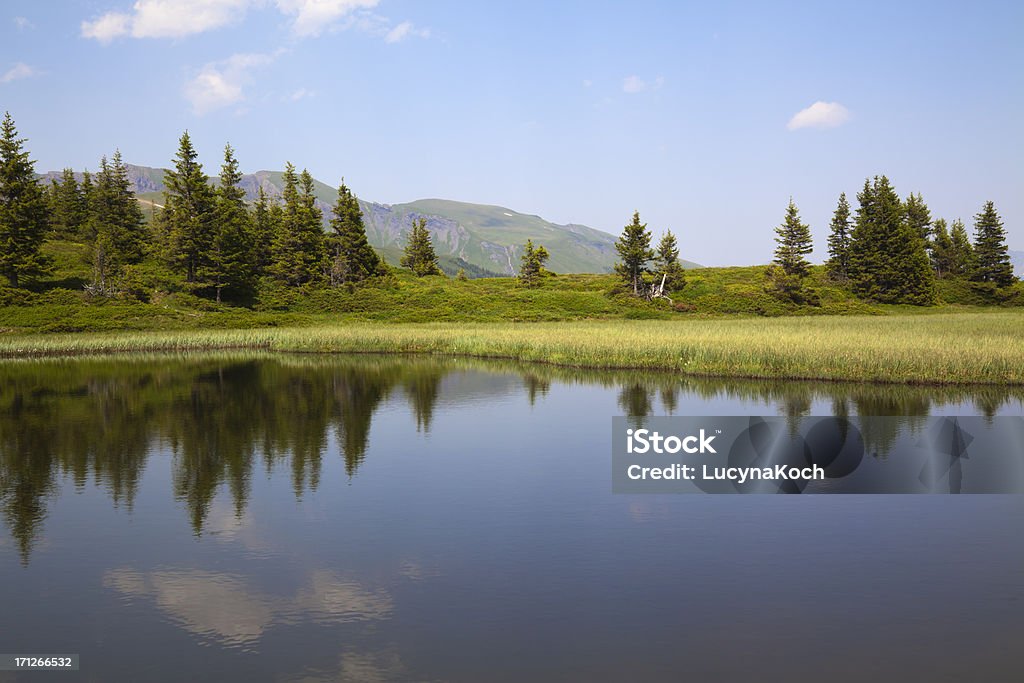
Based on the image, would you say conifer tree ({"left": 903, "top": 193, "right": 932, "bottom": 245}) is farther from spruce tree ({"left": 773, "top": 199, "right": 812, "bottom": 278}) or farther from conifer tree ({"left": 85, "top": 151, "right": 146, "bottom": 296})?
conifer tree ({"left": 85, "top": 151, "right": 146, "bottom": 296})

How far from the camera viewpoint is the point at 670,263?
108 meters

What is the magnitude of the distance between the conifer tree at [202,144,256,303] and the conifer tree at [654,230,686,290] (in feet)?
174

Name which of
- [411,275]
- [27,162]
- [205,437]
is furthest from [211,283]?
[205,437]

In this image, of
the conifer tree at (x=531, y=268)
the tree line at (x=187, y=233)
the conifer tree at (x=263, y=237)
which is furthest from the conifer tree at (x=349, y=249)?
the conifer tree at (x=531, y=268)

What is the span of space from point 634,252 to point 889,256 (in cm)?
3311

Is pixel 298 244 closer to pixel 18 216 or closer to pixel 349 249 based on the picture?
pixel 349 249

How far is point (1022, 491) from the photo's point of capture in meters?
15.8

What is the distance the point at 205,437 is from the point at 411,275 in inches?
3657

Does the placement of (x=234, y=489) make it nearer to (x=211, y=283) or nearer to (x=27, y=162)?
(x=211, y=283)

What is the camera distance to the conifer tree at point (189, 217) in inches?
3497

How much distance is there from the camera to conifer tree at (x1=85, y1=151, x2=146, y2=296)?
81812 mm

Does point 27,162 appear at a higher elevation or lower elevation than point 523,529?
higher

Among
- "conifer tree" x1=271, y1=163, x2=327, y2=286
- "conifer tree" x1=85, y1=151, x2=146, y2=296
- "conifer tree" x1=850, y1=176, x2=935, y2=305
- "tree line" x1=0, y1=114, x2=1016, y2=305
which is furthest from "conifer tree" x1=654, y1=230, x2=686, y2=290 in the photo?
"conifer tree" x1=85, y1=151, x2=146, y2=296

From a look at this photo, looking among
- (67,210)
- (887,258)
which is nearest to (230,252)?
(67,210)
